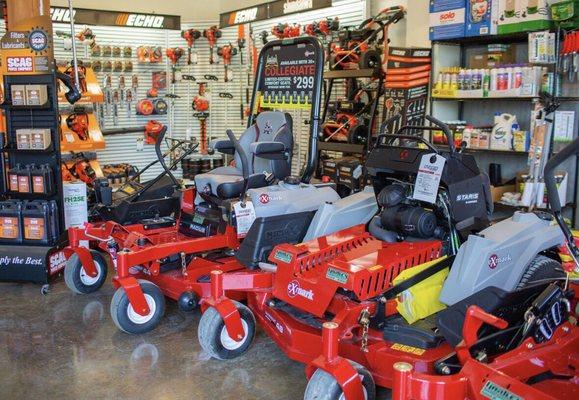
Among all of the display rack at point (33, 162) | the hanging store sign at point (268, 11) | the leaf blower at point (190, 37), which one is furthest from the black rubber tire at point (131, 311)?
the leaf blower at point (190, 37)

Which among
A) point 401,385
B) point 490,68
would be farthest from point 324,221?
point 490,68

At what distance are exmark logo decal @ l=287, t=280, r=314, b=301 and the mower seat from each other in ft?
3.90

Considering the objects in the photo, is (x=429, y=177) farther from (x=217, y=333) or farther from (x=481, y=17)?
(x=481, y=17)

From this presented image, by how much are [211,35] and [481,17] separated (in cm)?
564

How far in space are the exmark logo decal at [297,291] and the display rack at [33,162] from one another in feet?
7.83

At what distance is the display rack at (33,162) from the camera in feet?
15.6

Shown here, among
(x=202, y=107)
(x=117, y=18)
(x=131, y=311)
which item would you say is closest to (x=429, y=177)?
(x=131, y=311)

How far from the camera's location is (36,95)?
490 cm

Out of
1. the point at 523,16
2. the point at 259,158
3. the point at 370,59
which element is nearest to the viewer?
the point at 259,158

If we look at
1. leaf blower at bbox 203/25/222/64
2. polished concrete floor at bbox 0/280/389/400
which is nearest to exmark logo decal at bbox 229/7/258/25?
leaf blower at bbox 203/25/222/64

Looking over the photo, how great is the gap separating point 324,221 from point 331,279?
0.86 m

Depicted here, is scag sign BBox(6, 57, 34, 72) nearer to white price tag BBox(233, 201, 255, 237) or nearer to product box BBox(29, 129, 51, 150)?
product box BBox(29, 129, 51, 150)

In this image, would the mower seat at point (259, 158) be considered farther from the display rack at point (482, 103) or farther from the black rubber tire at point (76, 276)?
the display rack at point (482, 103)

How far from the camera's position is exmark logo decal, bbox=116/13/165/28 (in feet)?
32.2
